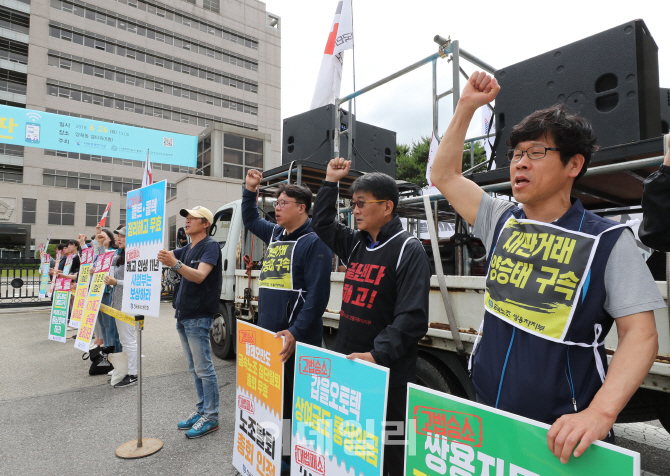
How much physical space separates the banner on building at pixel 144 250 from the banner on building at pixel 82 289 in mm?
2516

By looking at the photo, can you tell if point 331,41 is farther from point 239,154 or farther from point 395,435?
point 239,154

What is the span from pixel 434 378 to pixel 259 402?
119 cm

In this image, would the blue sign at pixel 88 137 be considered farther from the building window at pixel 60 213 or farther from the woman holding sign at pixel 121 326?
the building window at pixel 60 213

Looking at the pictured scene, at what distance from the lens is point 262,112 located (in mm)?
43281

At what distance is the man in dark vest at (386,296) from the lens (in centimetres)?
194

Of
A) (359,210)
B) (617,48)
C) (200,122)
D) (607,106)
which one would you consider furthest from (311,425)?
(200,122)

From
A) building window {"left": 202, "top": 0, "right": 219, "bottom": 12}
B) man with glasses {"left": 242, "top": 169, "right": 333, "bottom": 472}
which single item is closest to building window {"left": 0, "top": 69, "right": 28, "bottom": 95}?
building window {"left": 202, "top": 0, "right": 219, "bottom": 12}

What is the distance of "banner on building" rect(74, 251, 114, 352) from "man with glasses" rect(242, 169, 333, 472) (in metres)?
3.12

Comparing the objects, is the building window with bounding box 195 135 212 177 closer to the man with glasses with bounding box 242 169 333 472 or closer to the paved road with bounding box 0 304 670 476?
the paved road with bounding box 0 304 670 476

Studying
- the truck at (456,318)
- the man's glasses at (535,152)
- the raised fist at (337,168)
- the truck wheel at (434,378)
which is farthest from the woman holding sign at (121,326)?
the man's glasses at (535,152)

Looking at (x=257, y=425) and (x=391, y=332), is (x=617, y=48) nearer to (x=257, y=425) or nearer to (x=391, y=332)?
(x=391, y=332)

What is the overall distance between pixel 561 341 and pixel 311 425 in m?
1.37

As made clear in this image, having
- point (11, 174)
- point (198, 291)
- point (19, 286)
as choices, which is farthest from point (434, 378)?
point (11, 174)

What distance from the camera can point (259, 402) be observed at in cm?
258
